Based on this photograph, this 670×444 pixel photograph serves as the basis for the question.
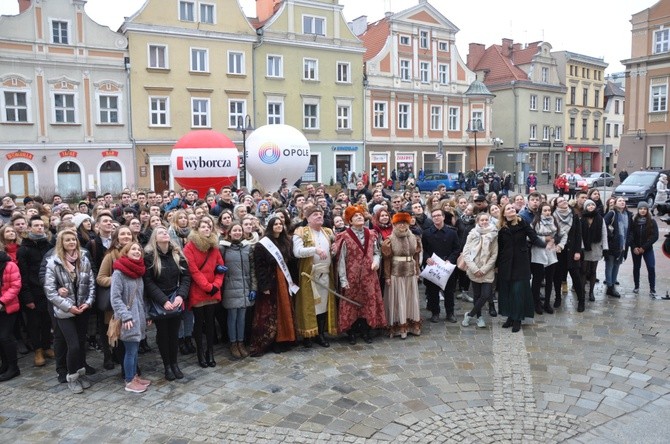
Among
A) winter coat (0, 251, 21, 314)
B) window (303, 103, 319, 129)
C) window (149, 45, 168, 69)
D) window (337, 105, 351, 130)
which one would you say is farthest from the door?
winter coat (0, 251, 21, 314)

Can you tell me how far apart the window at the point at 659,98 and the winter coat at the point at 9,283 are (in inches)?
1744

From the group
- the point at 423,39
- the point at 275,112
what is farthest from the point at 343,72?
the point at 423,39

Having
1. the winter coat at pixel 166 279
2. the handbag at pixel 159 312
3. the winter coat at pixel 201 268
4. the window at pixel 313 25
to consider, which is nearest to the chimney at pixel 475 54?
the window at pixel 313 25

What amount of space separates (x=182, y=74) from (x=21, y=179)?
10318 mm

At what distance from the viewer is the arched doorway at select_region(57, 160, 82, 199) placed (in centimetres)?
3056

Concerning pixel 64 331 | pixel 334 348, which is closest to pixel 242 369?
pixel 334 348

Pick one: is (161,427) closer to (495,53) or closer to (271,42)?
(271,42)

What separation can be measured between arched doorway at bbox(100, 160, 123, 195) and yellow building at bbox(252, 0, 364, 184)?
29.2ft

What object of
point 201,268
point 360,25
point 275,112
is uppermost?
point 360,25

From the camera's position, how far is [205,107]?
1353 inches

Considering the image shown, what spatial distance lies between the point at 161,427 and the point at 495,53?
5521cm

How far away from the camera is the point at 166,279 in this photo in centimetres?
649

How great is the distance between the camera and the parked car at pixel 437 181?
37.7 metres

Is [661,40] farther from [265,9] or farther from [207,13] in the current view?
[207,13]
